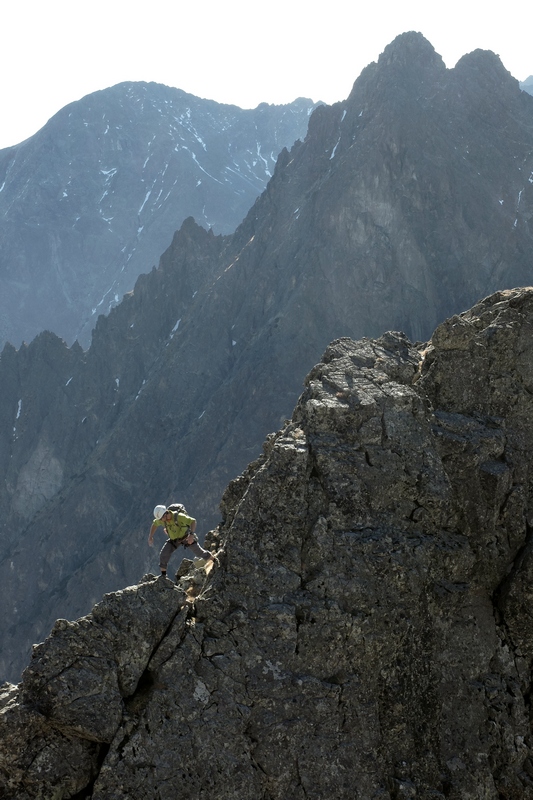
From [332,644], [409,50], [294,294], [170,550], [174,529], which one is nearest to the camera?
[332,644]

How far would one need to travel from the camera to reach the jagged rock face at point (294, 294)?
449 feet

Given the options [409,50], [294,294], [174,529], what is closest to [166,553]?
[174,529]

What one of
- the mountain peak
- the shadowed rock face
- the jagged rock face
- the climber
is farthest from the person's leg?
the mountain peak

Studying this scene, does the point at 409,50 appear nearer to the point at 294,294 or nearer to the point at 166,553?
the point at 294,294

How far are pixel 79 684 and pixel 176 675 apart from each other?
5.87ft

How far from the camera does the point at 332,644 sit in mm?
15188

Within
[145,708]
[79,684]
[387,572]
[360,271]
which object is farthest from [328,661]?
[360,271]

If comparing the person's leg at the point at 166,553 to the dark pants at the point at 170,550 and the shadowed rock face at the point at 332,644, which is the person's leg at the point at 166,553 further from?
the shadowed rock face at the point at 332,644

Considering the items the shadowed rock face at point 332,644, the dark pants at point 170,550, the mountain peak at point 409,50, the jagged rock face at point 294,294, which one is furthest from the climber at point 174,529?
the mountain peak at point 409,50

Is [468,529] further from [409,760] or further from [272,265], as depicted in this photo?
[272,265]

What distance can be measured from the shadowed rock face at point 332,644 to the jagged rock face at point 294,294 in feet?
378

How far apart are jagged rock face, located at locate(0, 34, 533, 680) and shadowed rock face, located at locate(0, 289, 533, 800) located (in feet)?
378

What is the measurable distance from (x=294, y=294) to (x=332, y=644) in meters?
133

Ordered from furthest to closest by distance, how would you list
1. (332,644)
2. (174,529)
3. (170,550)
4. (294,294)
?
(294,294) < (174,529) < (170,550) < (332,644)
